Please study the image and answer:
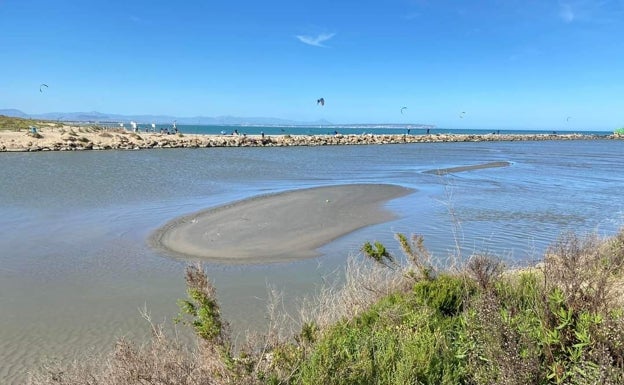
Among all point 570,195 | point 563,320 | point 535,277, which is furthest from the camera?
point 570,195

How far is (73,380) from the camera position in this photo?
383cm

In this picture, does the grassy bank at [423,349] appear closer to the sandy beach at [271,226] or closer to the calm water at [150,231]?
the calm water at [150,231]

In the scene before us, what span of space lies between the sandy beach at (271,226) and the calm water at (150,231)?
0.63 m

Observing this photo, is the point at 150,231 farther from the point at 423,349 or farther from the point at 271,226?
the point at 423,349

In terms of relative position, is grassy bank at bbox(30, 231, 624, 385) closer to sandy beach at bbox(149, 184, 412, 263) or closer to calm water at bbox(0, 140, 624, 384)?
calm water at bbox(0, 140, 624, 384)

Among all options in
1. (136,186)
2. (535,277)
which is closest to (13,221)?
(136,186)

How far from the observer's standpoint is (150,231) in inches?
519

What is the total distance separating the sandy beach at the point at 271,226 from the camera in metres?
11.3

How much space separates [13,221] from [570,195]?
2217cm

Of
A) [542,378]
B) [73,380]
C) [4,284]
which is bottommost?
[4,284]

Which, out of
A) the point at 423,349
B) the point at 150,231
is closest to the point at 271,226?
the point at 150,231

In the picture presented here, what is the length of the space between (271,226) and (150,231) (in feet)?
11.3

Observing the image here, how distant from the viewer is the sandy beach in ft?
37.0

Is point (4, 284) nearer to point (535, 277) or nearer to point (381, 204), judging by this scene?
point (535, 277)
